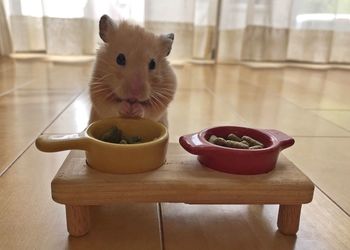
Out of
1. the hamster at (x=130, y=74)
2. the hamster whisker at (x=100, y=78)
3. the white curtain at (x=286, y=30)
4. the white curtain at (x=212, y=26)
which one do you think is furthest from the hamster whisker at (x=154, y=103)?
the white curtain at (x=286, y=30)

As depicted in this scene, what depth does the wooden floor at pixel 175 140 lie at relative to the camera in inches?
23.5

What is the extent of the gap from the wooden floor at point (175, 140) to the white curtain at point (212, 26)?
1.56ft

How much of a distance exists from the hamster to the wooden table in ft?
0.63

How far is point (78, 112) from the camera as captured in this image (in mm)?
1341

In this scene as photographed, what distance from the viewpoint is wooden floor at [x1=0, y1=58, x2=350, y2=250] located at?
60cm

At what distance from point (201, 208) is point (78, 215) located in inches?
8.8

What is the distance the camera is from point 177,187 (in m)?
0.57

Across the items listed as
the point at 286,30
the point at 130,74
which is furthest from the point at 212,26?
the point at 130,74

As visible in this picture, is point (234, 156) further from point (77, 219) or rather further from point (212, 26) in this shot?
point (212, 26)

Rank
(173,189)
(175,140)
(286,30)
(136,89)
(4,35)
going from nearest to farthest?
(173,189) < (136,89) < (175,140) < (4,35) < (286,30)

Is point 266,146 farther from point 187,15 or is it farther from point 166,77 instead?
point 187,15

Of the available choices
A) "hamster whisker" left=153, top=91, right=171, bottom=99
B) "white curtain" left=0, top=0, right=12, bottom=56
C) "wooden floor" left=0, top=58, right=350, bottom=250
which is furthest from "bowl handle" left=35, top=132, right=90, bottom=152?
"white curtain" left=0, top=0, right=12, bottom=56

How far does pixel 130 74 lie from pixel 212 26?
198cm

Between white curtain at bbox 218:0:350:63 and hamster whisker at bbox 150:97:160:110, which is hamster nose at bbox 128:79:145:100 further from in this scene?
white curtain at bbox 218:0:350:63
